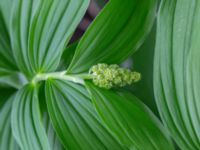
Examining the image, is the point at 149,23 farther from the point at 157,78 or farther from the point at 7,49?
the point at 7,49

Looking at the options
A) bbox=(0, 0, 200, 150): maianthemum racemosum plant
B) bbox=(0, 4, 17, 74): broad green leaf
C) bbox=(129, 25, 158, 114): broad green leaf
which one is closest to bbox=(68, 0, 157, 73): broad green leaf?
bbox=(0, 0, 200, 150): maianthemum racemosum plant

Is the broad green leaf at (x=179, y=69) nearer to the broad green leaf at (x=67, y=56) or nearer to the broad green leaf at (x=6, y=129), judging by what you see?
the broad green leaf at (x=67, y=56)

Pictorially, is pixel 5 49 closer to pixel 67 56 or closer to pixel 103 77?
pixel 67 56

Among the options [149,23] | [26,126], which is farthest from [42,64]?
[149,23]

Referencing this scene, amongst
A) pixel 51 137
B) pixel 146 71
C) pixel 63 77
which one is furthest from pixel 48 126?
pixel 146 71

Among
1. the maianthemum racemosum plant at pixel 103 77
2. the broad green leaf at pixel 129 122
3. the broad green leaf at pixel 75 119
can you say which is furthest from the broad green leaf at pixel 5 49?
the broad green leaf at pixel 129 122

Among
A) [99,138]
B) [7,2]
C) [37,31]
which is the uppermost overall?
[7,2]

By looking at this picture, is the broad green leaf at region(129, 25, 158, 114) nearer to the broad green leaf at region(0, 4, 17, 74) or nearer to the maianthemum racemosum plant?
the maianthemum racemosum plant
